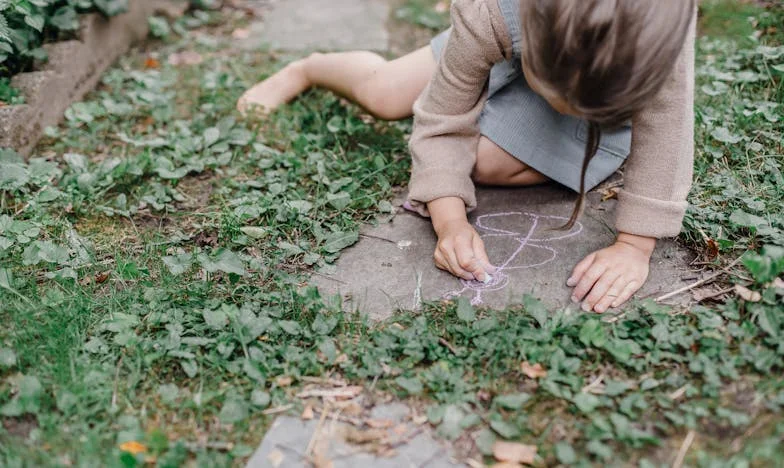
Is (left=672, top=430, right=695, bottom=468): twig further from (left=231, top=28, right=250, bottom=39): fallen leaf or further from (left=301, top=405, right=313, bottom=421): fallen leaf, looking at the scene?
(left=231, top=28, right=250, bottom=39): fallen leaf

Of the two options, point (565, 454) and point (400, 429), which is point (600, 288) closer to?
point (565, 454)

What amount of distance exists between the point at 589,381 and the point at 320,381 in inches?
22.4

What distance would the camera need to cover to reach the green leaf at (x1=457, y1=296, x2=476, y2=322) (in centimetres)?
168

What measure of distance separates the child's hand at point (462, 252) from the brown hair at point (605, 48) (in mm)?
512

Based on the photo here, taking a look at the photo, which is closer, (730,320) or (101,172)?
(730,320)

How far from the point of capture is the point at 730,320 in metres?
1.64

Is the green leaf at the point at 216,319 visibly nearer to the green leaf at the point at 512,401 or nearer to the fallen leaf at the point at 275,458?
the fallen leaf at the point at 275,458

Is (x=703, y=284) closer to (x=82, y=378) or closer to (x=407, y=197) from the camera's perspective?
(x=407, y=197)

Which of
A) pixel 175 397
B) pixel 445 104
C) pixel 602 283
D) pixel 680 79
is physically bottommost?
pixel 175 397

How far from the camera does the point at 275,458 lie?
142cm

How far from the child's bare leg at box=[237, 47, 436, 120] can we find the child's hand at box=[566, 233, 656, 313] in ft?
2.85

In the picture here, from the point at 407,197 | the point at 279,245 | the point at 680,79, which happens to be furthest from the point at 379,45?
the point at 680,79

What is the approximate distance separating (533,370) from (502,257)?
45cm

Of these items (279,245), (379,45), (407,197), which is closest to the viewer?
(279,245)
